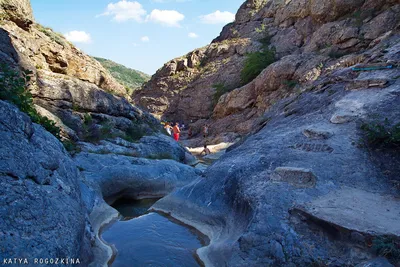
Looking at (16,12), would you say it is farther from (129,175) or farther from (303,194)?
(303,194)

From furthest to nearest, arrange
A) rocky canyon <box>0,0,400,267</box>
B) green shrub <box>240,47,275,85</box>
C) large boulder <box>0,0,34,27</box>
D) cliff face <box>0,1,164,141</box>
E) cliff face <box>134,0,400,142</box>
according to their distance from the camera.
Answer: green shrub <box>240,47,275,85</box>, cliff face <box>134,0,400,142</box>, large boulder <box>0,0,34,27</box>, cliff face <box>0,1,164,141</box>, rocky canyon <box>0,0,400,267</box>

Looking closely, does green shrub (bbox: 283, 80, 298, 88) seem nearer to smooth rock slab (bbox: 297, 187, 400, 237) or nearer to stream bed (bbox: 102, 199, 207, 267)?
stream bed (bbox: 102, 199, 207, 267)

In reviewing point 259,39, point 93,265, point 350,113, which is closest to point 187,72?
point 259,39

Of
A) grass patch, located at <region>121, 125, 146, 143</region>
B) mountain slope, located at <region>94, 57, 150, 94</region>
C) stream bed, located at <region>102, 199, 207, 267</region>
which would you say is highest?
mountain slope, located at <region>94, 57, 150, 94</region>

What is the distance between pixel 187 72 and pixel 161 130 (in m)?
22.2

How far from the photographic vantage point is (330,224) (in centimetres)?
554

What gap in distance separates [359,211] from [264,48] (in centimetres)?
3117

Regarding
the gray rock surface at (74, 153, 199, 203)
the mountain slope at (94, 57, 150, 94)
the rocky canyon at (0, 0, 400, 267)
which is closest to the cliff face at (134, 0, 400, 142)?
the rocky canyon at (0, 0, 400, 267)

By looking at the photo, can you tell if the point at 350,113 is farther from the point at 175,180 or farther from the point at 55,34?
the point at 55,34

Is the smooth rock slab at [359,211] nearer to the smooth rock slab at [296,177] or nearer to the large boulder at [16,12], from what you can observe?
the smooth rock slab at [296,177]

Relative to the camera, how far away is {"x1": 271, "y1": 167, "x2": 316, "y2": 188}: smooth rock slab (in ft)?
23.5

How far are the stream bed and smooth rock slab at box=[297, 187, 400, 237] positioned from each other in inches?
111

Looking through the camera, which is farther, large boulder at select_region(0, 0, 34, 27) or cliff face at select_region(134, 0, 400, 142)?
cliff face at select_region(134, 0, 400, 142)

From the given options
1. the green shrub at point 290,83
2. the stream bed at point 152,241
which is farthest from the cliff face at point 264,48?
the stream bed at point 152,241
